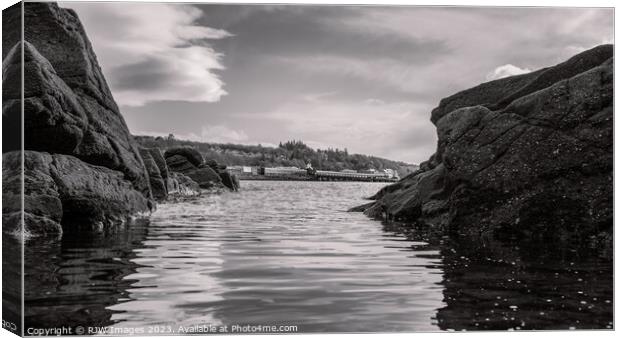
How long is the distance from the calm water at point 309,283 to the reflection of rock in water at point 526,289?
0.02 m

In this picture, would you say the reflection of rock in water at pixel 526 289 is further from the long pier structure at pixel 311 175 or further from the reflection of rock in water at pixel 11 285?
the reflection of rock in water at pixel 11 285

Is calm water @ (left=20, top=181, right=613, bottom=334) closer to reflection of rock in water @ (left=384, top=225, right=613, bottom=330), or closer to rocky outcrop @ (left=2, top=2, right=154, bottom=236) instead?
reflection of rock in water @ (left=384, top=225, right=613, bottom=330)

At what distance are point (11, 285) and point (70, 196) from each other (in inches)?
248

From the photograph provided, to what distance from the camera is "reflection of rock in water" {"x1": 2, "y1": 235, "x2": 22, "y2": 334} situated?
6.81 metres

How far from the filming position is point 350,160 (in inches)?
421

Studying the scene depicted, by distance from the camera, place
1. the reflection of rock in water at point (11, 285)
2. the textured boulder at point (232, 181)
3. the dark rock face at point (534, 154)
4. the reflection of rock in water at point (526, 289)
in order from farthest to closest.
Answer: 1. the textured boulder at point (232, 181)
2. the dark rock face at point (534, 154)
3. the reflection of rock in water at point (11, 285)
4. the reflection of rock in water at point (526, 289)

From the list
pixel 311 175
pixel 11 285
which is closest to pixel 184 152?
pixel 311 175

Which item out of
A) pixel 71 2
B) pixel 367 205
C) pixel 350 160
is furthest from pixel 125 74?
pixel 367 205

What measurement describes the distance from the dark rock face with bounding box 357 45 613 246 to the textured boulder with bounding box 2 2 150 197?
6764 millimetres

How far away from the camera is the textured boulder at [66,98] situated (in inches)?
445

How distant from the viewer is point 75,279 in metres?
7.80

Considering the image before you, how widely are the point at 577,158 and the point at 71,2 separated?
871cm

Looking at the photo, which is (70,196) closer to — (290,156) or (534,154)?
(290,156)

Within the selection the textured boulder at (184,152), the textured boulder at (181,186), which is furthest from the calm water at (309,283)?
the textured boulder at (181,186)
